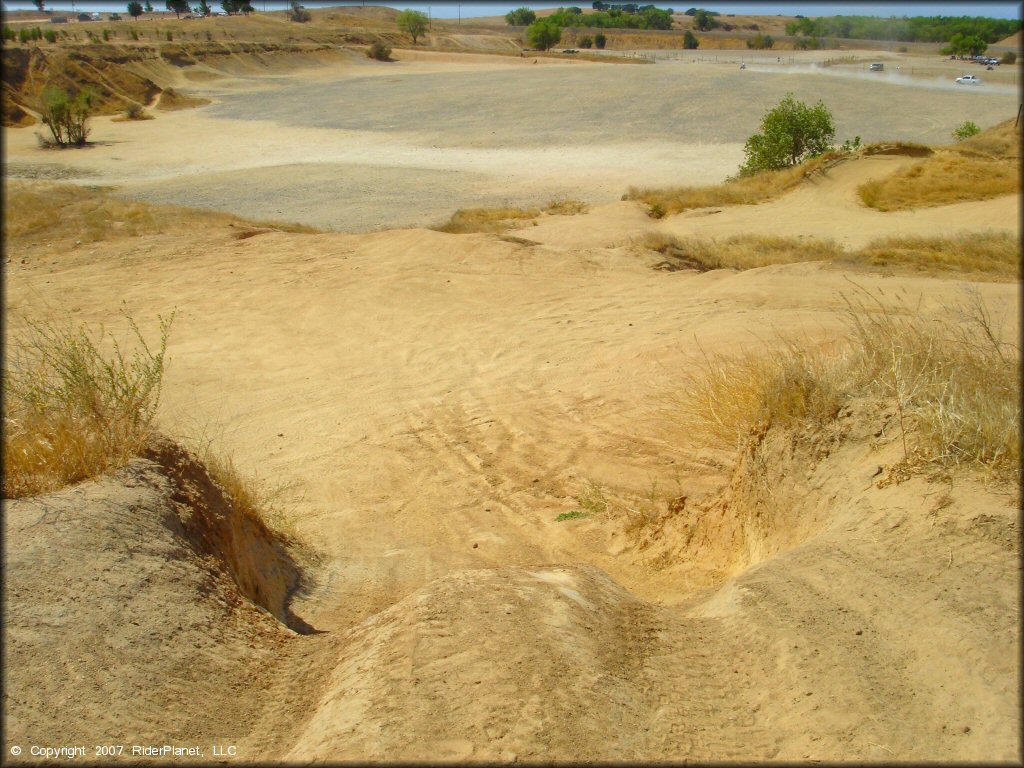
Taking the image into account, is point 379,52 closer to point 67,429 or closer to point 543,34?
point 543,34

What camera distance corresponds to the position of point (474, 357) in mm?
10719

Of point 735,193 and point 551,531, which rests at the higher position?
point 735,193

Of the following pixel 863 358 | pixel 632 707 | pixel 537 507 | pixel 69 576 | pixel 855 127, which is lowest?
pixel 537 507

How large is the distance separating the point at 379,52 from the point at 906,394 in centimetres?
8593

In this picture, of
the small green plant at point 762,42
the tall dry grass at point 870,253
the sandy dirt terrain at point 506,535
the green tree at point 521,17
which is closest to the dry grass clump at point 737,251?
A: the tall dry grass at point 870,253

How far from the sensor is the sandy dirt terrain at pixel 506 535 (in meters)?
3.06

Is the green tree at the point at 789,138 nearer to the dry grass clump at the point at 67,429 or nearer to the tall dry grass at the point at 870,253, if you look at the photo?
the tall dry grass at the point at 870,253

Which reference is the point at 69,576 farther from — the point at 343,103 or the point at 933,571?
the point at 343,103

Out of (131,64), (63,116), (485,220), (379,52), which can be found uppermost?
(379,52)

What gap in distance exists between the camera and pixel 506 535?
6.79 metres

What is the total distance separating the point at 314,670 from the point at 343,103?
177 ft

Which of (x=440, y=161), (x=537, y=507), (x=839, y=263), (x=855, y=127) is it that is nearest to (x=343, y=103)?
(x=440, y=161)

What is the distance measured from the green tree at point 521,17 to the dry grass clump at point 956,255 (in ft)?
453

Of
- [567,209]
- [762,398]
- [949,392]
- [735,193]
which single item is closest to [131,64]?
[567,209]
